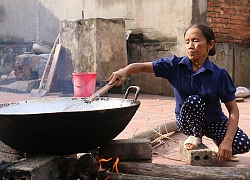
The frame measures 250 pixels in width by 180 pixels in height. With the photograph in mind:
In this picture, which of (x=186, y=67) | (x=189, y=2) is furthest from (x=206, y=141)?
(x=189, y=2)

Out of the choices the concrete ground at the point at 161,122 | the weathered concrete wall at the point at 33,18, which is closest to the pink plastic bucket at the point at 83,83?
the concrete ground at the point at 161,122

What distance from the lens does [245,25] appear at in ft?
25.3

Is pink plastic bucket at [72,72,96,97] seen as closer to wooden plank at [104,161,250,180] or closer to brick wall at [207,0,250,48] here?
brick wall at [207,0,250,48]

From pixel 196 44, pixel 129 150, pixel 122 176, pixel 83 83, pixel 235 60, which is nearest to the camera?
pixel 122 176

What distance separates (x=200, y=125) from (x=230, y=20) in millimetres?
5170

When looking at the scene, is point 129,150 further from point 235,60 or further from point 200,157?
point 235,60

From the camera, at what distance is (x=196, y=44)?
2535mm

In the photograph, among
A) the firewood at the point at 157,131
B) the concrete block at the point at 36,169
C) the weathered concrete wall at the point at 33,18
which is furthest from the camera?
the weathered concrete wall at the point at 33,18

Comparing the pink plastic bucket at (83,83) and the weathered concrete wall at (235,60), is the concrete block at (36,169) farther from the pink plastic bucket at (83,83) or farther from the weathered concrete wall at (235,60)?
the weathered concrete wall at (235,60)

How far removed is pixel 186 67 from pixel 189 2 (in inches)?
160

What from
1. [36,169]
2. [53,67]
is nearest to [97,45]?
[53,67]

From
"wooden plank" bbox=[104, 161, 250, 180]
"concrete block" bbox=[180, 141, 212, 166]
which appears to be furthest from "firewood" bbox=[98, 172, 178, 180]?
"concrete block" bbox=[180, 141, 212, 166]

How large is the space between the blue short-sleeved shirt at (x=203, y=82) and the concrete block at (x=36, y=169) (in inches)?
40.4

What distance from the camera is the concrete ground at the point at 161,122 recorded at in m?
2.86
